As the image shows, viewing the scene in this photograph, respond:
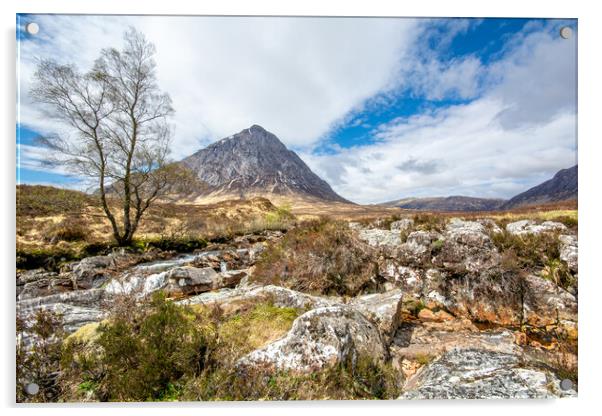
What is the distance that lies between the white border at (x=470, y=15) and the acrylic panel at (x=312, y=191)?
13 cm

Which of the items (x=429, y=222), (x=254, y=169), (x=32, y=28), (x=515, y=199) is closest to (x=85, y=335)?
(x=254, y=169)

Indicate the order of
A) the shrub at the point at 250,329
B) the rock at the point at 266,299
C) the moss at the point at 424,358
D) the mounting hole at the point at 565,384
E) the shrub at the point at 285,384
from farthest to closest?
the rock at the point at 266,299
the moss at the point at 424,358
the mounting hole at the point at 565,384
the shrub at the point at 250,329
the shrub at the point at 285,384

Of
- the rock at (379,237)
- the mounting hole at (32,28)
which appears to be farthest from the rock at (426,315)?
the mounting hole at (32,28)

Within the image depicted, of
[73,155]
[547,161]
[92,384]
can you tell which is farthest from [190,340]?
[547,161]

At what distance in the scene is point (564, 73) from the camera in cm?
393

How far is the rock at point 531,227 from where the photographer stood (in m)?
4.24

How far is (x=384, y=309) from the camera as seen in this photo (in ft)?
12.5

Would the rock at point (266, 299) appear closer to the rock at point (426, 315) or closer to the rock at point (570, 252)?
the rock at point (426, 315)

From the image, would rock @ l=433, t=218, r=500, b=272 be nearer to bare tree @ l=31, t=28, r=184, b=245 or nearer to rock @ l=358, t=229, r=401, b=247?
rock @ l=358, t=229, r=401, b=247

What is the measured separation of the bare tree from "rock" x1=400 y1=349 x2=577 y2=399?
4.34 meters

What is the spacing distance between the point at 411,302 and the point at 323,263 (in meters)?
1.47

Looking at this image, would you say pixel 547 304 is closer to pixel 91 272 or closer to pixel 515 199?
pixel 515 199

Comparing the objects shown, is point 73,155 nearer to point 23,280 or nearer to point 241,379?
point 23,280

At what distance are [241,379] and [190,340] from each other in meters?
0.67
